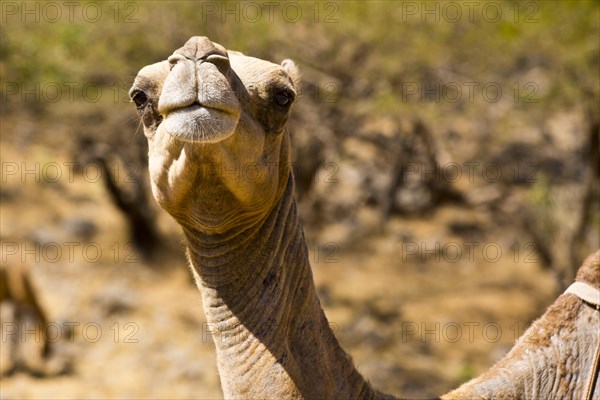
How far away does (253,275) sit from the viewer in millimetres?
3416

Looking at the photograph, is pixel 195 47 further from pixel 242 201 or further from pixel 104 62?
pixel 104 62

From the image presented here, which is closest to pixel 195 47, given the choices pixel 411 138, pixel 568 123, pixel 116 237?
pixel 411 138

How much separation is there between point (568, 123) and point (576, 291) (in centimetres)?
1724

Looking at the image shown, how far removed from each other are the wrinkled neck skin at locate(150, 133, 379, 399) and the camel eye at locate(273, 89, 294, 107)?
14cm

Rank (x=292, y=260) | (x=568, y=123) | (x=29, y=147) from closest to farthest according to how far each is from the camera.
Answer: (x=292, y=260) → (x=29, y=147) → (x=568, y=123)

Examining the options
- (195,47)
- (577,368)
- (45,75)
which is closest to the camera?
(195,47)

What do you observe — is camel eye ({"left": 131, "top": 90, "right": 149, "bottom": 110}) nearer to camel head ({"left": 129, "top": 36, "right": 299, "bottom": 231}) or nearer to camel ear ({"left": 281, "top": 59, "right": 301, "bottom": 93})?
camel head ({"left": 129, "top": 36, "right": 299, "bottom": 231})

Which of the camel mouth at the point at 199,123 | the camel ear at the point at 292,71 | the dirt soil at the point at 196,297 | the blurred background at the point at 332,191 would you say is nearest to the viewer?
the camel mouth at the point at 199,123

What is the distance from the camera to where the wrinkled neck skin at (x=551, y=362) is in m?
3.84

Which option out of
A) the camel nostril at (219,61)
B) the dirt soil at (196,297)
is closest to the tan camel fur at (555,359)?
the camel nostril at (219,61)

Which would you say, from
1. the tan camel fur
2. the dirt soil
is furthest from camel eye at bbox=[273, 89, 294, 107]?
the dirt soil

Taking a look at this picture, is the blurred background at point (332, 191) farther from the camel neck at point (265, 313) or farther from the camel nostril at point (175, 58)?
the camel nostril at point (175, 58)

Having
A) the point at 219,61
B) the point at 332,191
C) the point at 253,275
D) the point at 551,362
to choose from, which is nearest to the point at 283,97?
the point at 219,61

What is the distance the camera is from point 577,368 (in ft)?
12.8
